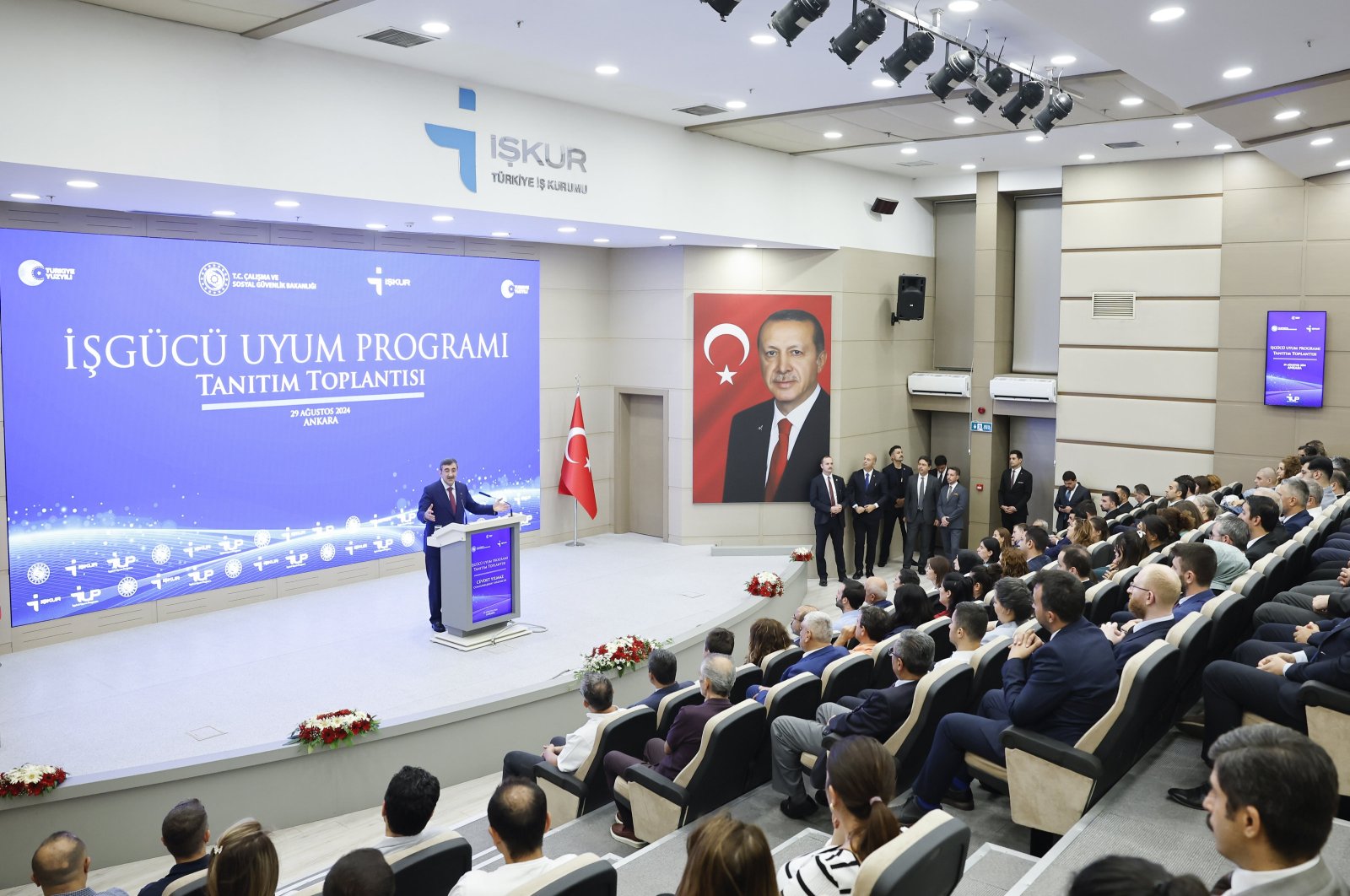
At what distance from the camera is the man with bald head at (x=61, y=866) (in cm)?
382

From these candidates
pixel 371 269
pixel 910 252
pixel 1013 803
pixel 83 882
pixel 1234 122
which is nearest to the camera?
pixel 83 882

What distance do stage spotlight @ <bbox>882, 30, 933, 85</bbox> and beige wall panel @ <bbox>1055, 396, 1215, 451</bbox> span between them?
24.5ft

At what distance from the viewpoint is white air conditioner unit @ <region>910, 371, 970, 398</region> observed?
14.5 metres

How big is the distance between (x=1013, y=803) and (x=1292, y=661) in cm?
133

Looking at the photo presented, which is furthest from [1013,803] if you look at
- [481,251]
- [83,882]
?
[481,251]

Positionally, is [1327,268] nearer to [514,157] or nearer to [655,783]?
[514,157]

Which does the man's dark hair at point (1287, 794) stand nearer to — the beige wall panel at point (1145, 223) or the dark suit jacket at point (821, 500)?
the dark suit jacket at point (821, 500)

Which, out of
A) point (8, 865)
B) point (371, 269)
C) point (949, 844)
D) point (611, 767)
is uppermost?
point (371, 269)

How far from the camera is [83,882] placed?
396 cm

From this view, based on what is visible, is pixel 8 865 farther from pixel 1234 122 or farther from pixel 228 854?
pixel 1234 122

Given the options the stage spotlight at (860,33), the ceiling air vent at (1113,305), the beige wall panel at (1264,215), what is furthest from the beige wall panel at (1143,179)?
the stage spotlight at (860,33)

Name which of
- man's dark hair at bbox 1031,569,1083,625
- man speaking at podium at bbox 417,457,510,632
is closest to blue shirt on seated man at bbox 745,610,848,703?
man's dark hair at bbox 1031,569,1083,625

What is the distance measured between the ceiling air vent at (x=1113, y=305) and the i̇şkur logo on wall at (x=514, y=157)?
22.3ft

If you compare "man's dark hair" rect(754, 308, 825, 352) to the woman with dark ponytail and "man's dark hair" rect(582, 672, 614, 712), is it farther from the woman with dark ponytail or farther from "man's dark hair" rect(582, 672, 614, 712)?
the woman with dark ponytail
